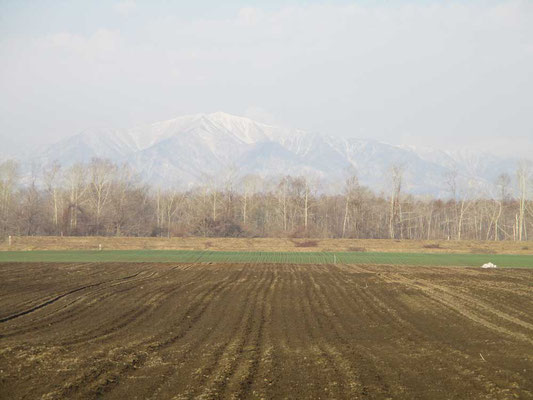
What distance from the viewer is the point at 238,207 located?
99500 millimetres

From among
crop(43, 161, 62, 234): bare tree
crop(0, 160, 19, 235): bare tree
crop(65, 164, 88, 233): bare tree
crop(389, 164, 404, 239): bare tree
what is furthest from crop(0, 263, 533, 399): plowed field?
crop(43, 161, 62, 234): bare tree

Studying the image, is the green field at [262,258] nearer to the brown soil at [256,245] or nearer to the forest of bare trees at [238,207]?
the brown soil at [256,245]

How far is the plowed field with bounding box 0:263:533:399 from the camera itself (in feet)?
36.5

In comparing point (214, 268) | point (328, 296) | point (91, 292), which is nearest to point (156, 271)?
point (214, 268)

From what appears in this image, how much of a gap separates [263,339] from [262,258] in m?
36.9

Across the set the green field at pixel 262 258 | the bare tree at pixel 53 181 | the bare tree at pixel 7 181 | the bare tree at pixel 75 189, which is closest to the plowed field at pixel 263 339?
the green field at pixel 262 258

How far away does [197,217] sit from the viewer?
81.6 metres

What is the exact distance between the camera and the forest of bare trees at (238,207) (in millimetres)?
80188

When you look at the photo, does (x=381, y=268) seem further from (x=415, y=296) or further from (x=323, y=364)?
(x=323, y=364)

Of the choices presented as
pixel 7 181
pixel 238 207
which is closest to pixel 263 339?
pixel 238 207

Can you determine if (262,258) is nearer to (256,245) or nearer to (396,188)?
(256,245)

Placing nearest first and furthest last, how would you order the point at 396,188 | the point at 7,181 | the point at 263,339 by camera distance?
the point at 263,339, the point at 396,188, the point at 7,181

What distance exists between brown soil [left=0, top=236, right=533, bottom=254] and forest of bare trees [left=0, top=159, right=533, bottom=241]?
14.1 meters

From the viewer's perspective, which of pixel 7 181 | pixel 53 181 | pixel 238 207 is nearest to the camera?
pixel 7 181
